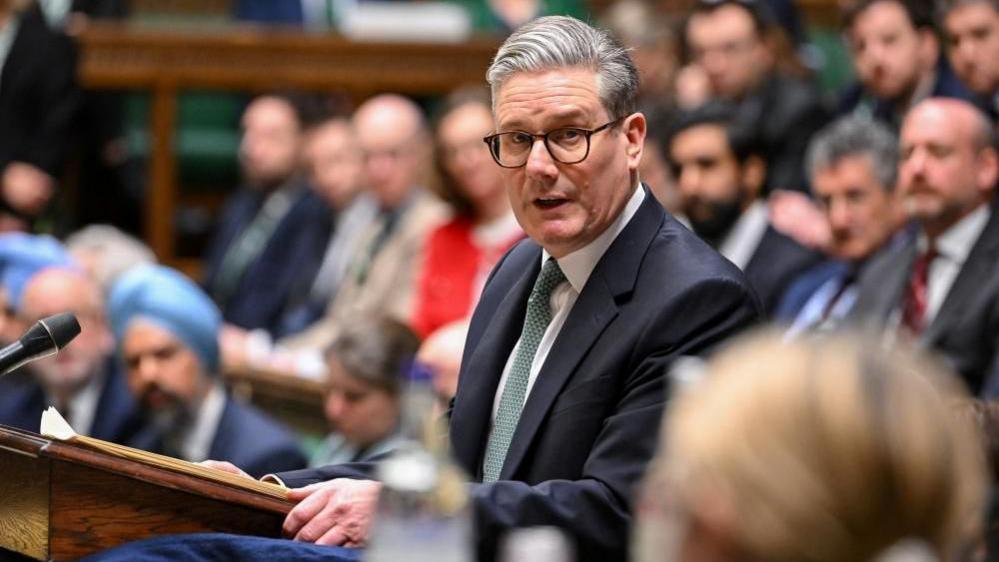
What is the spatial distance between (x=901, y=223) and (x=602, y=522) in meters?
3.18

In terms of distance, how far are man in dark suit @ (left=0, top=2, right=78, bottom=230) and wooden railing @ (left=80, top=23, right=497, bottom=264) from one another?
150mm

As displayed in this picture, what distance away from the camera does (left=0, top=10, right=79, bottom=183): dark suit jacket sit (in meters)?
7.53

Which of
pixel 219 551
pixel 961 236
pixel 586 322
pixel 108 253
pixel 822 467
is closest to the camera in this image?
pixel 822 467

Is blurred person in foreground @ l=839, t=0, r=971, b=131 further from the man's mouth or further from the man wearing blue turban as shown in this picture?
the man's mouth

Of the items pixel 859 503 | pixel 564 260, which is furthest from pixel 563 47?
pixel 859 503

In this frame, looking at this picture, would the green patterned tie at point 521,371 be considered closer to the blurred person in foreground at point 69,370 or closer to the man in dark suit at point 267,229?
the blurred person in foreground at point 69,370

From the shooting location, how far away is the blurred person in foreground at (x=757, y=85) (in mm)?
5992

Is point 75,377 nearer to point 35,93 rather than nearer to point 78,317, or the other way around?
point 78,317

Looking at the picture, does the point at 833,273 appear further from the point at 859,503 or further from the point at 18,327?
the point at 859,503

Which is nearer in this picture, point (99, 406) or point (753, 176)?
point (99, 406)

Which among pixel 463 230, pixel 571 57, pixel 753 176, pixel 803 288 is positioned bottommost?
pixel 803 288

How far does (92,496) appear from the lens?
6.67ft

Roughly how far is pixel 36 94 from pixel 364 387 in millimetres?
3765

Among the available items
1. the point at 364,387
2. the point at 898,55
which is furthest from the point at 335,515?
the point at 898,55
